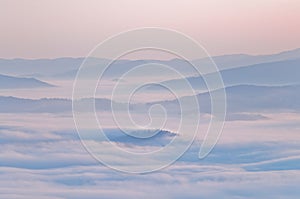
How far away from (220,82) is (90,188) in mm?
1513

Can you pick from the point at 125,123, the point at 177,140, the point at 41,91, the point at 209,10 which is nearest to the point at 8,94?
the point at 41,91

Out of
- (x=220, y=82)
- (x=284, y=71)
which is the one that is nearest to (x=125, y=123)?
(x=220, y=82)

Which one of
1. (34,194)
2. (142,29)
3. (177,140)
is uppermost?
(142,29)

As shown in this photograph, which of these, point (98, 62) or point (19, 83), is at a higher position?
point (98, 62)

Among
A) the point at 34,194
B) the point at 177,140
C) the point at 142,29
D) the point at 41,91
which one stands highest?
the point at 142,29

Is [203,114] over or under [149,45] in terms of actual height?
under

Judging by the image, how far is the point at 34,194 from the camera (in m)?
6.04

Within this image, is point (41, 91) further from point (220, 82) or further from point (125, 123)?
point (220, 82)

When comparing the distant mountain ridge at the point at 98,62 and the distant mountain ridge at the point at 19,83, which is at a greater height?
the distant mountain ridge at the point at 98,62

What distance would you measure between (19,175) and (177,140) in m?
1.46

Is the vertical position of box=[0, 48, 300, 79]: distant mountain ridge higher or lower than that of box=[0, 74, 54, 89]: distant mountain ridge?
higher

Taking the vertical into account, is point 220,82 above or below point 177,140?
above

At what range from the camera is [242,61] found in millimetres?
6113

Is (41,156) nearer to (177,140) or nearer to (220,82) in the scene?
(177,140)
